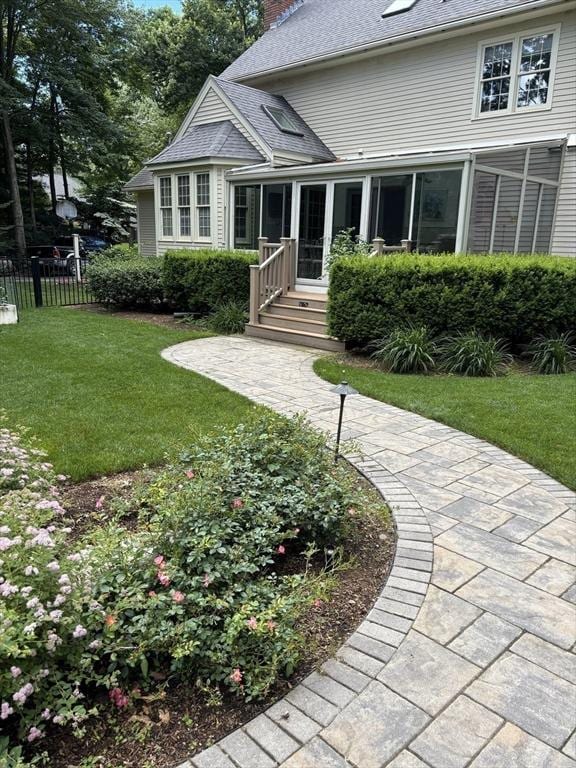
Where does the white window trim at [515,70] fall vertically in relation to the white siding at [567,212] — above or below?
above

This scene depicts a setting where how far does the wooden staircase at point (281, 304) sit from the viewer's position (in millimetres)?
9328

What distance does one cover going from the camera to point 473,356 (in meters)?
6.92

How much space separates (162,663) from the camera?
2.09 m

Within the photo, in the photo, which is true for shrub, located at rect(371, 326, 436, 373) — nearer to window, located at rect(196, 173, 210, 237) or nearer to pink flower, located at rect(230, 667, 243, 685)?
pink flower, located at rect(230, 667, 243, 685)

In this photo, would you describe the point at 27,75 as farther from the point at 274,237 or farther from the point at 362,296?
the point at 362,296

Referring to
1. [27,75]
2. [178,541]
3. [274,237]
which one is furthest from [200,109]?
[178,541]

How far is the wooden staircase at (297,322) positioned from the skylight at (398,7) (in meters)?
7.86

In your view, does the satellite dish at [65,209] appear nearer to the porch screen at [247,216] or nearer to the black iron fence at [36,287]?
the black iron fence at [36,287]

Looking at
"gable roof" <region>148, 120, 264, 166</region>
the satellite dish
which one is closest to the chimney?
"gable roof" <region>148, 120, 264, 166</region>

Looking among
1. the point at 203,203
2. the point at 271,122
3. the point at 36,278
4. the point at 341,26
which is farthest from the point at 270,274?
the point at 341,26

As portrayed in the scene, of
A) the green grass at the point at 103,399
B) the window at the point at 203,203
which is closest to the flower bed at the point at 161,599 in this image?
the green grass at the point at 103,399

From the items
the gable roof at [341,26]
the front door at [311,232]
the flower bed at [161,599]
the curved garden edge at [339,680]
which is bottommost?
the curved garden edge at [339,680]

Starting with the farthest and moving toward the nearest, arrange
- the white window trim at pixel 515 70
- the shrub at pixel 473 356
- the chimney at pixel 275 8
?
the chimney at pixel 275 8
the white window trim at pixel 515 70
the shrub at pixel 473 356

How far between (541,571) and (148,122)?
31.4 m
